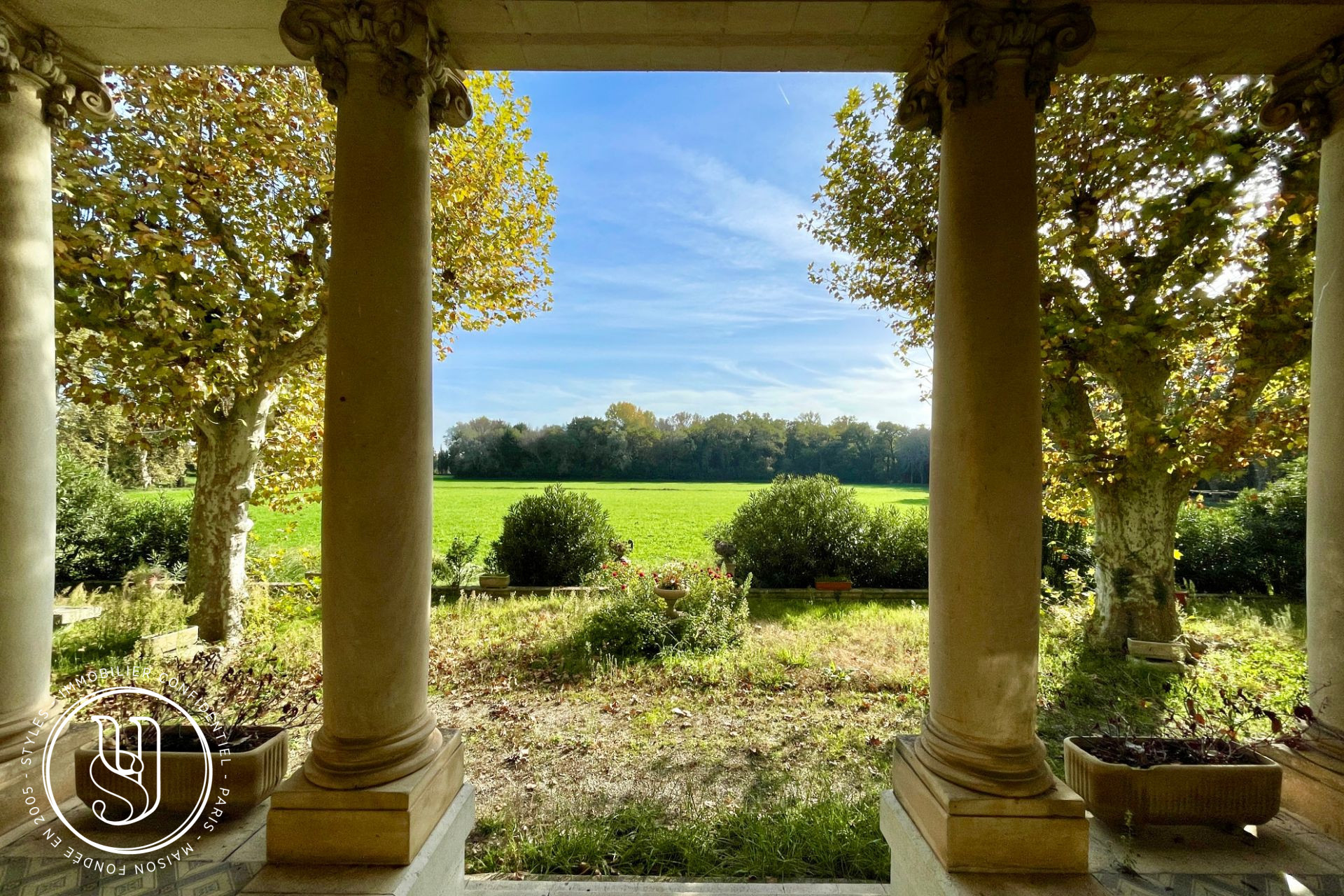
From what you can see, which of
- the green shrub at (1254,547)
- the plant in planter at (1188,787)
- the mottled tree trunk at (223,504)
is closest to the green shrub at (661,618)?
the mottled tree trunk at (223,504)

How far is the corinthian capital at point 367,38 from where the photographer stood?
3023mm

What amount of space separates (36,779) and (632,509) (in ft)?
92.7

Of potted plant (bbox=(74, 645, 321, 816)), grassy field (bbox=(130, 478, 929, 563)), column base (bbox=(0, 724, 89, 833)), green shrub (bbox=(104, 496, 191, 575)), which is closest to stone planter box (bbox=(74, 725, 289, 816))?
potted plant (bbox=(74, 645, 321, 816))

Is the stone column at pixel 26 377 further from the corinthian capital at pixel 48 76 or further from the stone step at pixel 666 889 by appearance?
the stone step at pixel 666 889

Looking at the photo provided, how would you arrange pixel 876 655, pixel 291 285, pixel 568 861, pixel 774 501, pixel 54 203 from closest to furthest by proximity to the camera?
pixel 568 861, pixel 54 203, pixel 291 285, pixel 876 655, pixel 774 501

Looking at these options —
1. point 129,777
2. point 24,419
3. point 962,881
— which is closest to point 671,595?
point 962,881

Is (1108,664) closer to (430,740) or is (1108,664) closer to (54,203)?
(430,740)

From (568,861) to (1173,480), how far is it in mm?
9703

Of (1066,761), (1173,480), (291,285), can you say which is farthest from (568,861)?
(1173,480)

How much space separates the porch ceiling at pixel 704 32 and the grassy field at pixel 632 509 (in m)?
14.8

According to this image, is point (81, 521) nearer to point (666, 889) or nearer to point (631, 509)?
point (666, 889)

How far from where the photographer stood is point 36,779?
3.26m

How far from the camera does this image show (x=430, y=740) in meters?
3.21

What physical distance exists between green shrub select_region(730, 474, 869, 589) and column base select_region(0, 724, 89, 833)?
13.2 m
